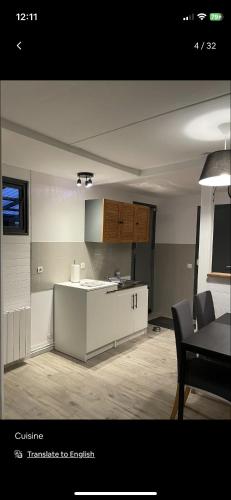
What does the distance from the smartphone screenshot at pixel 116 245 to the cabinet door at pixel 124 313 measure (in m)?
0.03

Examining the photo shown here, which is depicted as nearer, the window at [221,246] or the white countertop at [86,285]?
the window at [221,246]

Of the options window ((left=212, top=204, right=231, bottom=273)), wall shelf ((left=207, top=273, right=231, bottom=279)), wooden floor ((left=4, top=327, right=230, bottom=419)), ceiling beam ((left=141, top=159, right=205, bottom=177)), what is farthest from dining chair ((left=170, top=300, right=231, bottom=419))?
ceiling beam ((left=141, top=159, right=205, bottom=177))

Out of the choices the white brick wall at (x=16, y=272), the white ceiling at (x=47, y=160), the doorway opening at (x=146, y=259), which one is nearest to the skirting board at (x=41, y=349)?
the white brick wall at (x=16, y=272)

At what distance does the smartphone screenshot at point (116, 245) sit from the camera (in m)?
0.84

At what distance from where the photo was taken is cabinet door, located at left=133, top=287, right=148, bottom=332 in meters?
3.69

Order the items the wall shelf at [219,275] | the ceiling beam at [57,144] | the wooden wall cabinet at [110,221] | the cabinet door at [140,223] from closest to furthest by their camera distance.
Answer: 1. the ceiling beam at [57,144]
2. the wall shelf at [219,275]
3. the wooden wall cabinet at [110,221]
4. the cabinet door at [140,223]

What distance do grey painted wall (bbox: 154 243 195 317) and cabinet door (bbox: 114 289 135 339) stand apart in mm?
1461

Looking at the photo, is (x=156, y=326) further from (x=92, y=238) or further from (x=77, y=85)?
(x=77, y=85)

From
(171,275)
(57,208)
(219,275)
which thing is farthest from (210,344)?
(171,275)

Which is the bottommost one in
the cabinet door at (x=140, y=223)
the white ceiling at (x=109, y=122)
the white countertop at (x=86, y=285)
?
the white countertop at (x=86, y=285)

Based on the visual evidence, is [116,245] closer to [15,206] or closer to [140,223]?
[140,223]

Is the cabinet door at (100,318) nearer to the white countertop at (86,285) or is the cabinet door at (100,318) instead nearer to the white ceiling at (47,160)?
the white countertop at (86,285)
